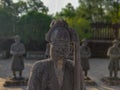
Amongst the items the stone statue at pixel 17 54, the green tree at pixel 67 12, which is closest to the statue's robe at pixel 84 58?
the stone statue at pixel 17 54

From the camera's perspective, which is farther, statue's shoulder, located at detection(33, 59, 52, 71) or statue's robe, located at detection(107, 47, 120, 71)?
statue's robe, located at detection(107, 47, 120, 71)

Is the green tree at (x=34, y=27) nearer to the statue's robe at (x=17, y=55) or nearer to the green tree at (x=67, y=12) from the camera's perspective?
the green tree at (x=67, y=12)

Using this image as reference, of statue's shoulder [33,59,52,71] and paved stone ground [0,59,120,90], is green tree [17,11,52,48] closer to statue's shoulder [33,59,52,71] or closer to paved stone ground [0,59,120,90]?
paved stone ground [0,59,120,90]

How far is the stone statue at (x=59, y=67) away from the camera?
1.91 m

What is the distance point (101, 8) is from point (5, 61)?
7264 millimetres

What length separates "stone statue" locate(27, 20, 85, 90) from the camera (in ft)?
6.28

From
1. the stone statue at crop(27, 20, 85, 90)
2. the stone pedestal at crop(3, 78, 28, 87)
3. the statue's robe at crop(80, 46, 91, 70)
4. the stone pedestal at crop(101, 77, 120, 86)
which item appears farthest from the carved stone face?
the stone pedestal at crop(101, 77, 120, 86)

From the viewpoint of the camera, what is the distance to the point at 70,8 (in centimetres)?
2098

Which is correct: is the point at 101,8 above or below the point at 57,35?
above

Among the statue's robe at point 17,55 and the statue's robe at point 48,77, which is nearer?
the statue's robe at point 48,77

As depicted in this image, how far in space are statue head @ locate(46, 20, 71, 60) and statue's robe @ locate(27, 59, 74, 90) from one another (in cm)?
8

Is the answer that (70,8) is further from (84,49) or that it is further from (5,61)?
(84,49)

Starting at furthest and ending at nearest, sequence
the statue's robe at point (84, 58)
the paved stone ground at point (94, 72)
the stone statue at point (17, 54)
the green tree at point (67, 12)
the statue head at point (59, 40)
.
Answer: the green tree at point (67, 12) → the statue's robe at point (84, 58) → the stone statue at point (17, 54) → the paved stone ground at point (94, 72) → the statue head at point (59, 40)

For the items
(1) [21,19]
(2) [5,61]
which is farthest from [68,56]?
(1) [21,19]
